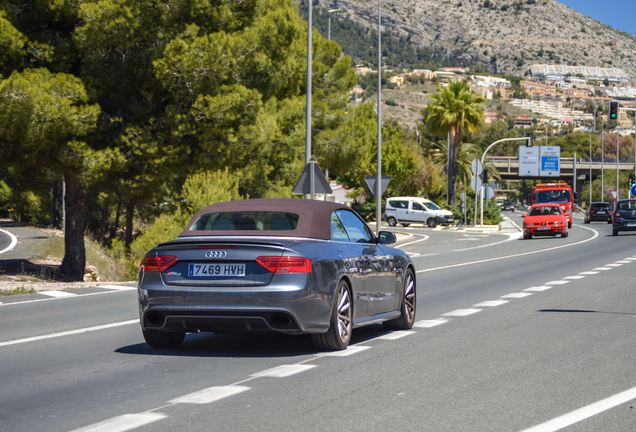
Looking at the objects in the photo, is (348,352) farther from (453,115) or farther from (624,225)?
(453,115)

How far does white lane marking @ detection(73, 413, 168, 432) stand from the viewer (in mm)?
5322

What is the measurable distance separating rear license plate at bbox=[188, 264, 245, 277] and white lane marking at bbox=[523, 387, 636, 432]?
3216 mm

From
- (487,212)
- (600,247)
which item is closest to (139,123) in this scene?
(600,247)

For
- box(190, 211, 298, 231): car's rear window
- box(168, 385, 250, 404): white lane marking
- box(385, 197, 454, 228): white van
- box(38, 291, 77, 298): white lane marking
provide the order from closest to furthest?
1. box(168, 385, 250, 404): white lane marking
2. box(190, 211, 298, 231): car's rear window
3. box(38, 291, 77, 298): white lane marking
4. box(385, 197, 454, 228): white van

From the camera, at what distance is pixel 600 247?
31.0 meters

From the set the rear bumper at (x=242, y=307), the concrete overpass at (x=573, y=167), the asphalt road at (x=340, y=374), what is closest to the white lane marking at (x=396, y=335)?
the asphalt road at (x=340, y=374)

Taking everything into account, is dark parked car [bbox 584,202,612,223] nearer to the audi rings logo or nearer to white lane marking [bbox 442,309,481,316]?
white lane marking [bbox 442,309,481,316]

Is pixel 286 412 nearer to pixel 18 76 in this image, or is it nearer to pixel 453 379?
pixel 453 379

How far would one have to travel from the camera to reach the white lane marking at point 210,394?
618 centimetres

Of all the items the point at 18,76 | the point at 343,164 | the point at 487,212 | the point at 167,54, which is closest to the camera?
the point at 18,76

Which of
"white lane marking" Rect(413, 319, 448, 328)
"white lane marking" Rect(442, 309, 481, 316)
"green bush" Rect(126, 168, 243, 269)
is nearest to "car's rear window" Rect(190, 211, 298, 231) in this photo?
"white lane marking" Rect(413, 319, 448, 328)

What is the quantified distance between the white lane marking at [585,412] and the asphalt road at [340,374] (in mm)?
14

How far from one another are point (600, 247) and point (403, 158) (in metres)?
30.9

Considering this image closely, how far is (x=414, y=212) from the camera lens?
55906mm
